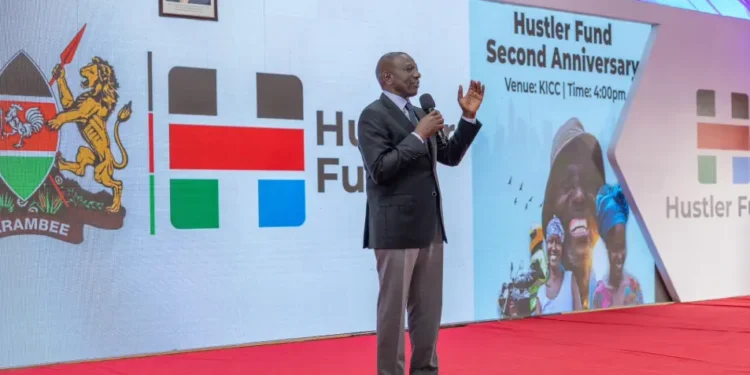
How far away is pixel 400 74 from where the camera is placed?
3184mm

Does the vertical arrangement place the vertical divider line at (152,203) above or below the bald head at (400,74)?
below

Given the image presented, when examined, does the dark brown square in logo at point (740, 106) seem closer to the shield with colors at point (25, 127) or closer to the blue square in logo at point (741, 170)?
the blue square in logo at point (741, 170)

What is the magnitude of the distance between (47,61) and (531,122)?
10.3 ft

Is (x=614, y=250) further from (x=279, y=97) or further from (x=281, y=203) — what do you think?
(x=279, y=97)

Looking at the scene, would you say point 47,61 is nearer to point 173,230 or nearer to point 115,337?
point 173,230

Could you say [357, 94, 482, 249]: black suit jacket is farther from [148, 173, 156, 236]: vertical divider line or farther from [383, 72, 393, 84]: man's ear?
[148, 173, 156, 236]: vertical divider line

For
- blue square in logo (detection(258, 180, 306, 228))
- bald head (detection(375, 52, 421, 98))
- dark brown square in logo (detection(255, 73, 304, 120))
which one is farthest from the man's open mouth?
bald head (detection(375, 52, 421, 98))

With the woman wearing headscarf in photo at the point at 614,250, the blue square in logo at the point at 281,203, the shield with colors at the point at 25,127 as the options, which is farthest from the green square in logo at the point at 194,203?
the woman wearing headscarf in photo at the point at 614,250

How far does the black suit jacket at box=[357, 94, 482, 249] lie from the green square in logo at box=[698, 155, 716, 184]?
172 inches

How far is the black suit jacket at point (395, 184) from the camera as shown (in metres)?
3.04

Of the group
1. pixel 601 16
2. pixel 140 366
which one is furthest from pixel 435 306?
pixel 601 16

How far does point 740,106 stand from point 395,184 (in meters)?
5.06

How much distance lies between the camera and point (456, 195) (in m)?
5.62

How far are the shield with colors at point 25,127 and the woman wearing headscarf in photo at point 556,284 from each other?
329 cm
